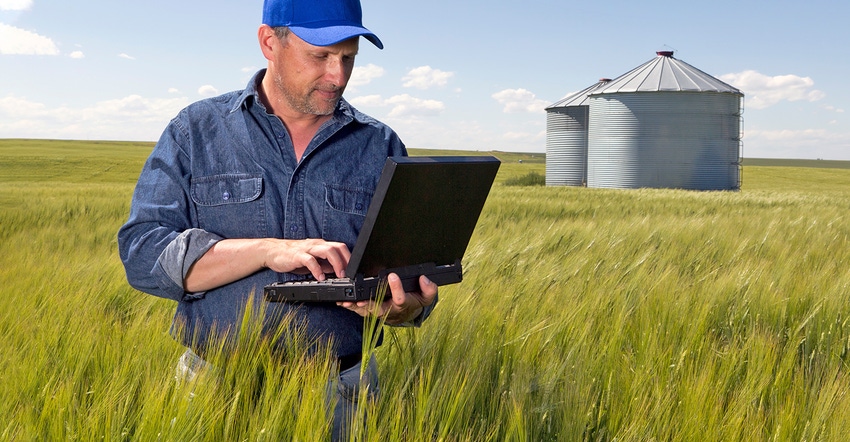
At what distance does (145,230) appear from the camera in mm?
2088

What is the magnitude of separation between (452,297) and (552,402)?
0.95m

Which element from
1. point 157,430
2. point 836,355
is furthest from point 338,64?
point 836,355

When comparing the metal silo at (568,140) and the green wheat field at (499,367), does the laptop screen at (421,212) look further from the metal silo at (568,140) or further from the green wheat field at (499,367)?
the metal silo at (568,140)

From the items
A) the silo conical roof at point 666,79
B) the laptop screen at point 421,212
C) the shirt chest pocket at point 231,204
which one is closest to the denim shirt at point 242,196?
the shirt chest pocket at point 231,204

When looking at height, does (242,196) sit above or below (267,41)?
below

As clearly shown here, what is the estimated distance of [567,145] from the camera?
30.2 meters

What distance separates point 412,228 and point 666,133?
2611 centimetres

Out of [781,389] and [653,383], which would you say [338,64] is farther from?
[781,389]

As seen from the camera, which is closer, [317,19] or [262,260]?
[262,260]

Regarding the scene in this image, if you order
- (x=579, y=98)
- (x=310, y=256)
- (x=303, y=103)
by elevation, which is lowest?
(x=310, y=256)

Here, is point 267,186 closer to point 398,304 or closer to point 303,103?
point 303,103

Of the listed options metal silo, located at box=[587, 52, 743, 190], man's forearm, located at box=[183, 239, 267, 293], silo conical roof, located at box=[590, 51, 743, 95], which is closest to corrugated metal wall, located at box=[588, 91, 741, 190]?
metal silo, located at box=[587, 52, 743, 190]

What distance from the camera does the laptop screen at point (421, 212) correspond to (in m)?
1.54

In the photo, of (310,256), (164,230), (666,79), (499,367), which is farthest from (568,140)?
(310,256)
